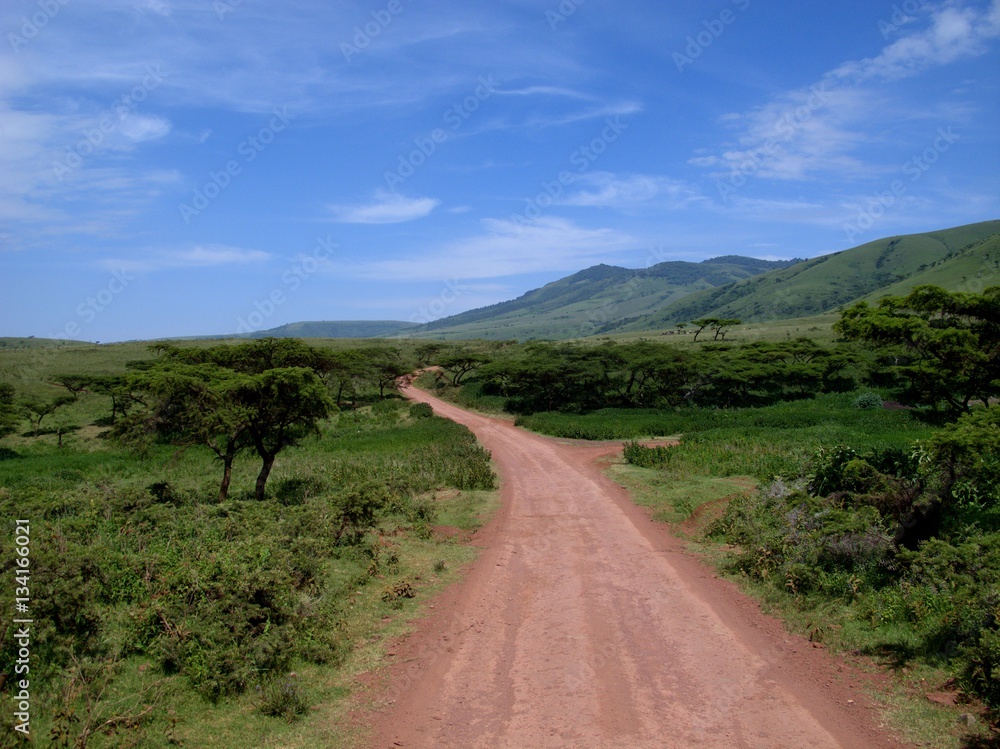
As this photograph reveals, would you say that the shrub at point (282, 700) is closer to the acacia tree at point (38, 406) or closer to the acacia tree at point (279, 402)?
the acacia tree at point (279, 402)

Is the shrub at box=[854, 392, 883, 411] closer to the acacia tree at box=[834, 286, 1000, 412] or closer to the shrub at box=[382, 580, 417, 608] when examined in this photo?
the acacia tree at box=[834, 286, 1000, 412]

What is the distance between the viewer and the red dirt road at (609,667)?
6.05m

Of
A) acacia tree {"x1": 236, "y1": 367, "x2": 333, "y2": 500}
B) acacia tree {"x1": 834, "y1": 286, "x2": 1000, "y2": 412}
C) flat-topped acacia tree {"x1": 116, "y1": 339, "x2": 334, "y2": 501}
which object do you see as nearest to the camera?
acacia tree {"x1": 834, "y1": 286, "x2": 1000, "y2": 412}

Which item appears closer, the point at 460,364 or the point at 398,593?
the point at 398,593

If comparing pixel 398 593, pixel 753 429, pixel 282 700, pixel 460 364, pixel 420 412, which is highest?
pixel 460 364

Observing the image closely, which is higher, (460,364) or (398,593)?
(460,364)

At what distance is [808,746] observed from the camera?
5.78m

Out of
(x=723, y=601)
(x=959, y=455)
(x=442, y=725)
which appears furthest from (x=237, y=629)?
(x=959, y=455)

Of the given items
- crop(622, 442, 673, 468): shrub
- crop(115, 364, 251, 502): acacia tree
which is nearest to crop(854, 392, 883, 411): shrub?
crop(622, 442, 673, 468): shrub

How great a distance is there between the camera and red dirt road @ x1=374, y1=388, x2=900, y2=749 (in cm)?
605

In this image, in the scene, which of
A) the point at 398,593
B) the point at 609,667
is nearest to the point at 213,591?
the point at 398,593

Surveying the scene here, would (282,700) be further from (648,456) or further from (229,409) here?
(648,456)

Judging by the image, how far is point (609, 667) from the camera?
7.36 m

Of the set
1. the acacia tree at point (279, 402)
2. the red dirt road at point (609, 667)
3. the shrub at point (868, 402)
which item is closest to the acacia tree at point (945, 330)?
the red dirt road at point (609, 667)
